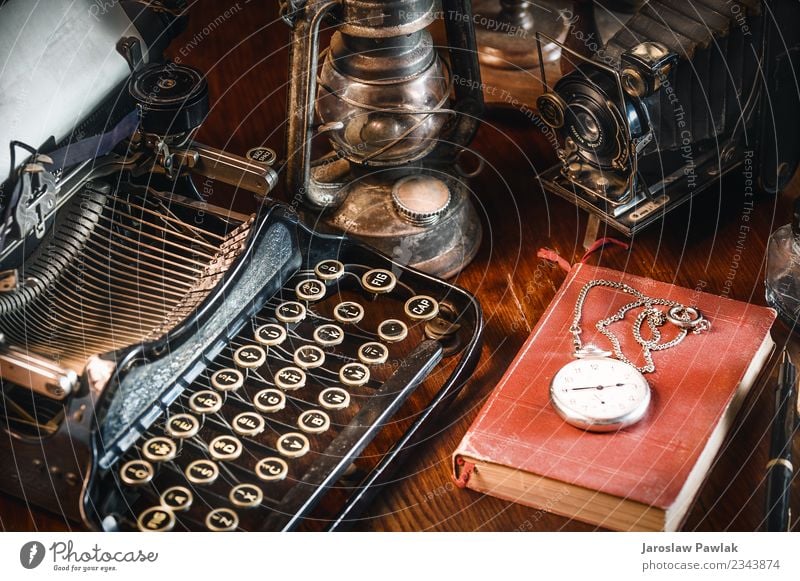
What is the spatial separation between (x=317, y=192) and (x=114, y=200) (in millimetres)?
443

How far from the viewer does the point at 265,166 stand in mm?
2344

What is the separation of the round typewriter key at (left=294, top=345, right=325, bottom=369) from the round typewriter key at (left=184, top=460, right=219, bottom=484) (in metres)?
0.27

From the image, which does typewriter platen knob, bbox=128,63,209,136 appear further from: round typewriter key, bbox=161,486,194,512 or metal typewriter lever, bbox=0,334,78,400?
round typewriter key, bbox=161,486,194,512

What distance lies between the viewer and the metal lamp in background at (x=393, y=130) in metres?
2.48

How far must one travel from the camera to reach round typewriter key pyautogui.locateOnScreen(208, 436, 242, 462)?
7.20 feet

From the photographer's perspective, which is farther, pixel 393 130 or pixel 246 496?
pixel 393 130

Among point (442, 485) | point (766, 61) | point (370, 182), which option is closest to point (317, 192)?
point (370, 182)

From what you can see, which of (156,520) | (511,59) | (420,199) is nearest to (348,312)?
(420,199)

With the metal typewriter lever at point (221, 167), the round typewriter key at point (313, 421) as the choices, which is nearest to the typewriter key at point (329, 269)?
the metal typewriter lever at point (221, 167)

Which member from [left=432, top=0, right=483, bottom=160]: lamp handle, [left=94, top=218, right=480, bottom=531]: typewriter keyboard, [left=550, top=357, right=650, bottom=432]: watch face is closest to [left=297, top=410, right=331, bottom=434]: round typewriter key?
[left=94, top=218, right=480, bottom=531]: typewriter keyboard

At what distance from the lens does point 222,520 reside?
83.5 inches

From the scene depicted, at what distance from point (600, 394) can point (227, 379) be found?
67 cm

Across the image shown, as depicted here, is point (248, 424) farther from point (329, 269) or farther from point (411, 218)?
point (411, 218)

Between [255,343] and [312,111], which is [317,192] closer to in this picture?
[312,111]
